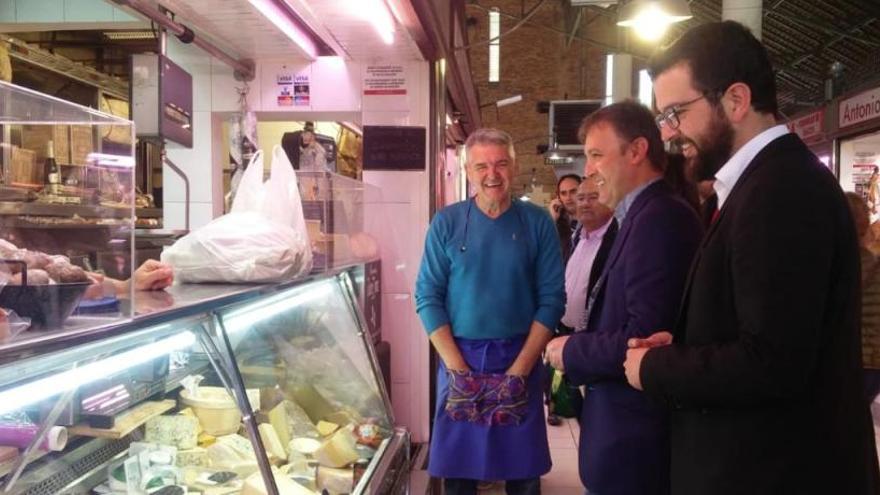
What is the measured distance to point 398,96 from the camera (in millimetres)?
4016

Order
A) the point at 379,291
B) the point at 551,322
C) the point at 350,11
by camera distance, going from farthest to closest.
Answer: the point at 379,291 < the point at 350,11 < the point at 551,322

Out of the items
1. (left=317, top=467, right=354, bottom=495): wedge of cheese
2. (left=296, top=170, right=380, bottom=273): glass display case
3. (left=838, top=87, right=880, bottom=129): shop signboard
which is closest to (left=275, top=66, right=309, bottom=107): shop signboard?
(left=296, top=170, right=380, bottom=273): glass display case

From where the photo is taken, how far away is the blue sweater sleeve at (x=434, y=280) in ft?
8.38

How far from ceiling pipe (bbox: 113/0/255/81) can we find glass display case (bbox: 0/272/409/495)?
1.45 metres

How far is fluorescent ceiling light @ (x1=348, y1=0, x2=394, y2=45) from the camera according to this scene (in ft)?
9.93

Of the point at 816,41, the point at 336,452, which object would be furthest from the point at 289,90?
the point at 816,41

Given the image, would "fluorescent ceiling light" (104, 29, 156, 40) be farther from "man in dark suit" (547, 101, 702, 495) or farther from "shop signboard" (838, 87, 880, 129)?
"shop signboard" (838, 87, 880, 129)

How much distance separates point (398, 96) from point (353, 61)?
1.18 ft

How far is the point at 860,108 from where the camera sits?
7141 mm

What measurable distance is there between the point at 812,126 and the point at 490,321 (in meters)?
7.74

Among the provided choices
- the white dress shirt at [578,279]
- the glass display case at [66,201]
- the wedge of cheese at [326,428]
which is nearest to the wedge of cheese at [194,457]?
the wedge of cheese at [326,428]

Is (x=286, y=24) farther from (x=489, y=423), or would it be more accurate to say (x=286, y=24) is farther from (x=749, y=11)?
(x=749, y=11)

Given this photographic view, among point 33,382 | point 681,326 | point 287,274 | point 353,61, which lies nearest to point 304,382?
point 287,274

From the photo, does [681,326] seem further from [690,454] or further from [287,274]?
[287,274]
